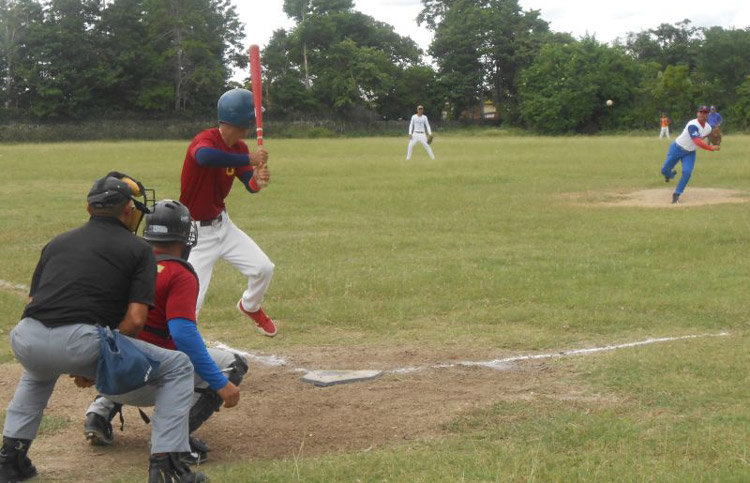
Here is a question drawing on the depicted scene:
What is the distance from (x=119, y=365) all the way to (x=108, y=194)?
86cm

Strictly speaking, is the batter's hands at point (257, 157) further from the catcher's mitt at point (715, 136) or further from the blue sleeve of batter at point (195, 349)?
the catcher's mitt at point (715, 136)

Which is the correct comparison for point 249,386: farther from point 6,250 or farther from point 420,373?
point 6,250

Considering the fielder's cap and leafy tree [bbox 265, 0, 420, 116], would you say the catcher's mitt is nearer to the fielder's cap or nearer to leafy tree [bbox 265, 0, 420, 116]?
the fielder's cap

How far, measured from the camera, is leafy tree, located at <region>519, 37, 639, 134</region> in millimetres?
75125

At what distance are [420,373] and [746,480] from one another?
2.95m

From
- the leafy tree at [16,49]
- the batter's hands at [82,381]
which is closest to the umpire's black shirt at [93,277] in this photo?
the batter's hands at [82,381]

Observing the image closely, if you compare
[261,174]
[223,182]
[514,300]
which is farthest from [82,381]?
[514,300]

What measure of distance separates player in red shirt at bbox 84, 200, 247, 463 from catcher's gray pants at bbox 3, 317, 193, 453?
105mm

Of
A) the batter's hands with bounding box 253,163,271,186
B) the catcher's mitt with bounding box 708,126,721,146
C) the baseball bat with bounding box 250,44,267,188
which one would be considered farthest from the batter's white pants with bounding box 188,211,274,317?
the catcher's mitt with bounding box 708,126,721,146

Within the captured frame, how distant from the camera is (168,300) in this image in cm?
493

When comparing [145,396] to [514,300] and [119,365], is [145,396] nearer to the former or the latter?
[119,365]

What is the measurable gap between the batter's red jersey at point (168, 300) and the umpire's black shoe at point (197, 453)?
608 millimetres

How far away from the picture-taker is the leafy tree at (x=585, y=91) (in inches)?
2958

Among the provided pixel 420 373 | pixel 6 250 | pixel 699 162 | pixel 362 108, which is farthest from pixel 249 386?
pixel 362 108
